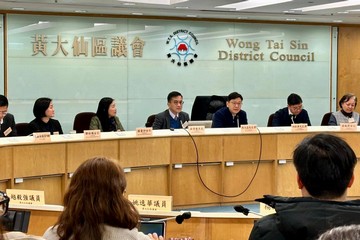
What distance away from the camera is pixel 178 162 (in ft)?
23.5

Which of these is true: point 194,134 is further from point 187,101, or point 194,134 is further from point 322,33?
point 322,33

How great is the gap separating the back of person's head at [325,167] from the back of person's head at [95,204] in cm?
69

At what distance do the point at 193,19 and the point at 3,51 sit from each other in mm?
3528

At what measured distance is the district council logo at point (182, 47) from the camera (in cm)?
1170

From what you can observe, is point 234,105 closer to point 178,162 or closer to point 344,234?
point 178,162

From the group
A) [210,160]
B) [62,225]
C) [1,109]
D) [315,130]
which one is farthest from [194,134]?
[62,225]

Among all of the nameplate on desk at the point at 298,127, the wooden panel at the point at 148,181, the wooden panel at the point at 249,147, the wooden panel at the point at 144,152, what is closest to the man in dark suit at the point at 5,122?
the wooden panel at the point at 144,152

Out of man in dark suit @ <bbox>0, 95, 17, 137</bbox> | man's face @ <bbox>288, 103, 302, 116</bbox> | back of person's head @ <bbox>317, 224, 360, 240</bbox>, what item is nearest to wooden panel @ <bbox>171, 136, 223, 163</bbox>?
man's face @ <bbox>288, 103, 302, 116</bbox>

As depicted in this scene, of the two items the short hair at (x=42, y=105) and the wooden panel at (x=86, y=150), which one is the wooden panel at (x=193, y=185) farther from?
the short hair at (x=42, y=105)

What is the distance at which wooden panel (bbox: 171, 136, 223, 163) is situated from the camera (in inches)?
281

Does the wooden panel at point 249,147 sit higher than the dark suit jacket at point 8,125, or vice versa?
the dark suit jacket at point 8,125

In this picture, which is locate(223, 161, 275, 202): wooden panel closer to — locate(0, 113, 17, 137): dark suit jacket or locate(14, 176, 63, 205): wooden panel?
locate(14, 176, 63, 205): wooden panel

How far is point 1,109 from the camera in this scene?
712 cm

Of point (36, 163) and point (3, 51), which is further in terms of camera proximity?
point (3, 51)
